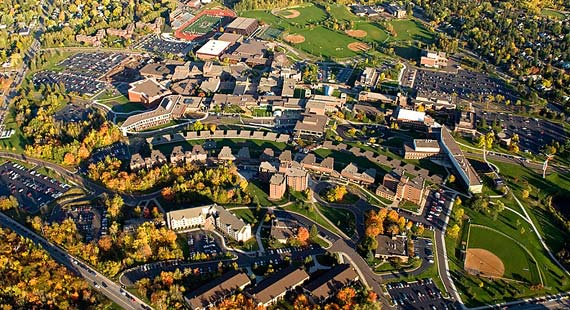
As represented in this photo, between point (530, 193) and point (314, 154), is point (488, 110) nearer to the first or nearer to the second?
point (530, 193)

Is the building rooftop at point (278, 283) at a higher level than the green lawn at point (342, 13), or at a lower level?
lower

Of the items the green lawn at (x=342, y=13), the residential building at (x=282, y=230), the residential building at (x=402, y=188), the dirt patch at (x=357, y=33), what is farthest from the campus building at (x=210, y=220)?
the green lawn at (x=342, y=13)

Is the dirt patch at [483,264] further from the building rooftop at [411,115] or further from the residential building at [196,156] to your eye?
the residential building at [196,156]

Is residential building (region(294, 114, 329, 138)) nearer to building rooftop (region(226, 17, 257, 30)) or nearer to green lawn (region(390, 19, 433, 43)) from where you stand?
green lawn (region(390, 19, 433, 43))

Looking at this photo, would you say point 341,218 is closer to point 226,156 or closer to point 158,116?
point 226,156

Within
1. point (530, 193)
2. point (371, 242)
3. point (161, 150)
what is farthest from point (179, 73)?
point (530, 193)

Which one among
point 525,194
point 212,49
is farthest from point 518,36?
point 212,49

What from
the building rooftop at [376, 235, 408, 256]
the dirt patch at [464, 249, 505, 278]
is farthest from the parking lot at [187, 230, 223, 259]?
the dirt patch at [464, 249, 505, 278]
